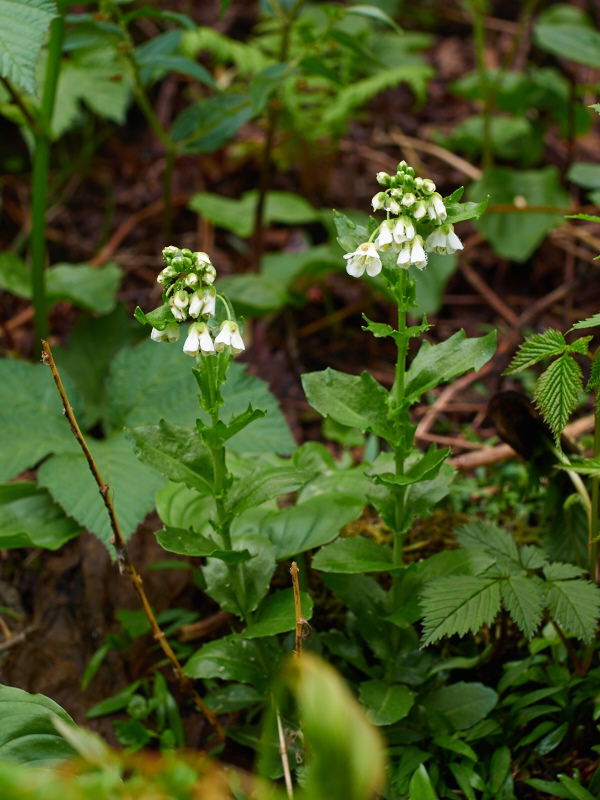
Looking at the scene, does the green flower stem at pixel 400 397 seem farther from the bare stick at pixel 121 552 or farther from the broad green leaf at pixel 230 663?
the bare stick at pixel 121 552

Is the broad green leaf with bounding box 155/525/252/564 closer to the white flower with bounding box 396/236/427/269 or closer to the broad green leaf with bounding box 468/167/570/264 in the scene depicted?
the white flower with bounding box 396/236/427/269

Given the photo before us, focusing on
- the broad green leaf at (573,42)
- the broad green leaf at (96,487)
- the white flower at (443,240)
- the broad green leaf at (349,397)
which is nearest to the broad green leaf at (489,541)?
the broad green leaf at (349,397)

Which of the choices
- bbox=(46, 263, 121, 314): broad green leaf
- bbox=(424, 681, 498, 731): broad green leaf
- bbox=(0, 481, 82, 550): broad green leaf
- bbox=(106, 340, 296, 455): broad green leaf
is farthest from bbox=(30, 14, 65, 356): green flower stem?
bbox=(424, 681, 498, 731): broad green leaf

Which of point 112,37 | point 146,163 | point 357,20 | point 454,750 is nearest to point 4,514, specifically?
point 454,750

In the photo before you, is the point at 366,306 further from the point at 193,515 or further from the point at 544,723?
the point at 544,723

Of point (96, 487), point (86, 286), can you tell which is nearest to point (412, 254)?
point (96, 487)

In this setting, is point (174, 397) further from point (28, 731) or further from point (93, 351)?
point (28, 731)
